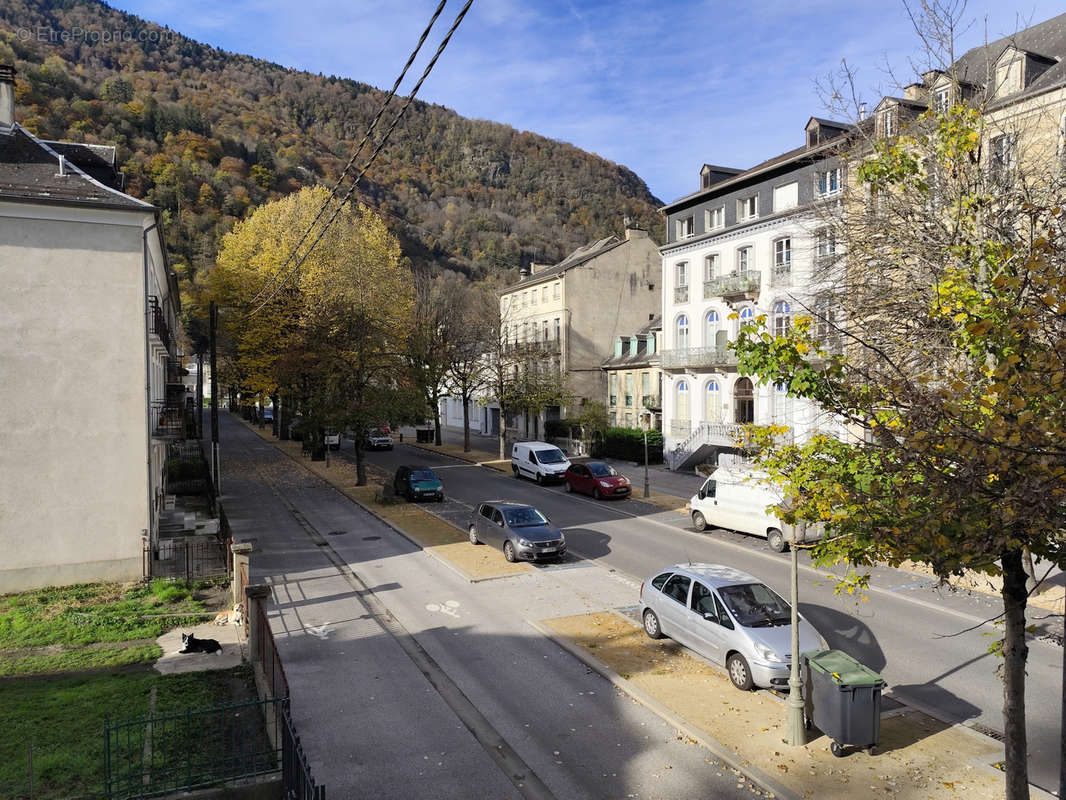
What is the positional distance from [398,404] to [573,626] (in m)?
19.1

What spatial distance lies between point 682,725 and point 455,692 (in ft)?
11.8

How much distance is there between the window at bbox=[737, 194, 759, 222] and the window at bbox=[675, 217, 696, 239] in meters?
3.73

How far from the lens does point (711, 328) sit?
37250 mm

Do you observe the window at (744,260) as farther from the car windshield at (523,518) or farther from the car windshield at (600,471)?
the car windshield at (523,518)

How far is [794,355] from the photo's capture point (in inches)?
272

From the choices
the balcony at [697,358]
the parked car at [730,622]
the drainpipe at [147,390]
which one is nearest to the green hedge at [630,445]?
the balcony at [697,358]

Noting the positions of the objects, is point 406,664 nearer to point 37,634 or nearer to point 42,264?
point 37,634

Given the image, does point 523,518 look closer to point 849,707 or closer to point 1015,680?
point 849,707

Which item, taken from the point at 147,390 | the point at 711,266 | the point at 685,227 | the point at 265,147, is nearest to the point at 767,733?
the point at 147,390

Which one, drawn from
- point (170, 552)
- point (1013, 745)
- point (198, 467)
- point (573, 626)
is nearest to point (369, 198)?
point (198, 467)

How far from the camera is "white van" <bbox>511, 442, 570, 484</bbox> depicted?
33250 mm

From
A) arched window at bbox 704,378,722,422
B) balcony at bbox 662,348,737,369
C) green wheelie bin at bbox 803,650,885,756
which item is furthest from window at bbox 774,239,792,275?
green wheelie bin at bbox 803,650,885,756

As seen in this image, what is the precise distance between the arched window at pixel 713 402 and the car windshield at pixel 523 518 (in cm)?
1921

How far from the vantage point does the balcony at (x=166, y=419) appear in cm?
1839
